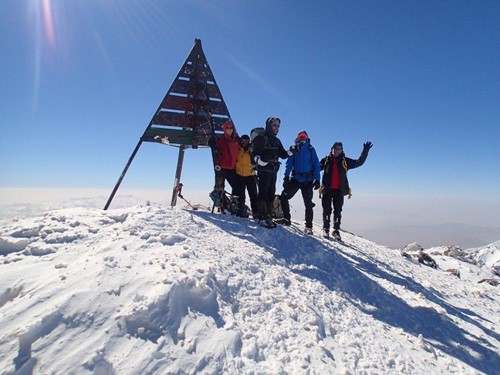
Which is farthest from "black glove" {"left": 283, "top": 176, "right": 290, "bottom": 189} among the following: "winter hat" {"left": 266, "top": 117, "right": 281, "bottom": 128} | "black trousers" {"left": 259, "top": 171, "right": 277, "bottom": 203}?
"winter hat" {"left": 266, "top": 117, "right": 281, "bottom": 128}

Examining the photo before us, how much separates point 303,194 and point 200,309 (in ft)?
17.5

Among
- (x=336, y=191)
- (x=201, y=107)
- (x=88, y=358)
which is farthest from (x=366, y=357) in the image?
(x=201, y=107)

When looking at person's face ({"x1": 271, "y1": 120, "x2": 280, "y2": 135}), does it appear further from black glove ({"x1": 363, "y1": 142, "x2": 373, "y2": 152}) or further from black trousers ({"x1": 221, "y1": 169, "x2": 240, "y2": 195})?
black glove ({"x1": 363, "y1": 142, "x2": 373, "y2": 152})

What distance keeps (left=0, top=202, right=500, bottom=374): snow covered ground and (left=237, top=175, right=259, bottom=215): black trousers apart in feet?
6.47

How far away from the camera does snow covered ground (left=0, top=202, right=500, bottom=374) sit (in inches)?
95.8

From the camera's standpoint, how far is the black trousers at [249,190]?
7676 millimetres

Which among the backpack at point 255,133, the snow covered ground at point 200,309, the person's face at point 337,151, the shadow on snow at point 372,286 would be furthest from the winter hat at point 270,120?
the snow covered ground at point 200,309

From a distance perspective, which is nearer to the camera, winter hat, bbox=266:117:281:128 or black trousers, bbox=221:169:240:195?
winter hat, bbox=266:117:281:128

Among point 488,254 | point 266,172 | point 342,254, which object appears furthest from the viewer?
point 488,254

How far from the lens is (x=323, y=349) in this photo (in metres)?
2.99

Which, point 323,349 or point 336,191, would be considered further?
point 336,191

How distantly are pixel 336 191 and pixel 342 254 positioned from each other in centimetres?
222

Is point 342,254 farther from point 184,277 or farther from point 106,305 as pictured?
point 106,305

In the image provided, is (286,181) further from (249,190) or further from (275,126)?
(275,126)
